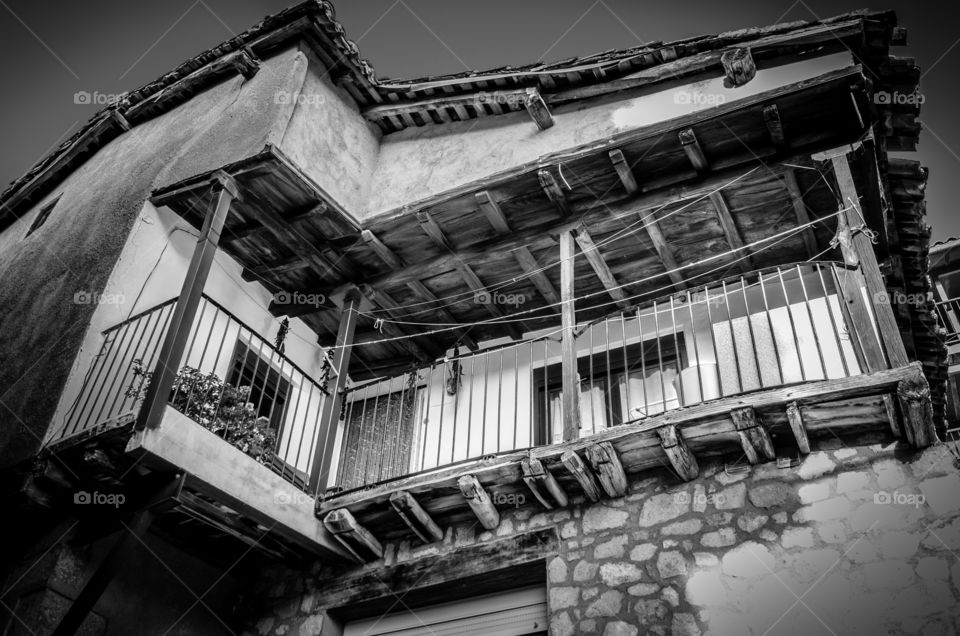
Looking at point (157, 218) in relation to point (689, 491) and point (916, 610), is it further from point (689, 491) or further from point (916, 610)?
point (916, 610)

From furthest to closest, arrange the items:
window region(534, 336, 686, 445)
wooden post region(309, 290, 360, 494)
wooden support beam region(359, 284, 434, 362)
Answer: wooden support beam region(359, 284, 434, 362) < window region(534, 336, 686, 445) < wooden post region(309, 290, 360, 494)

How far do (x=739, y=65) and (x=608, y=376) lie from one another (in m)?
3.19

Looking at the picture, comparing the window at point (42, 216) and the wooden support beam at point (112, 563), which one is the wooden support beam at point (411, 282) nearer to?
the wooden support beam at point (112, 563)

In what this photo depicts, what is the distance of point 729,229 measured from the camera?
25.9 ft

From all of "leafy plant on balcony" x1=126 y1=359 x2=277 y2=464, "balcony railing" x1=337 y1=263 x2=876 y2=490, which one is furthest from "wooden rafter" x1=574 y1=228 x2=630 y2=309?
"leafy plant on balcony" x1=126 y1=359 x2=277 y2=464

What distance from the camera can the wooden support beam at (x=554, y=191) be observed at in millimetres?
7586

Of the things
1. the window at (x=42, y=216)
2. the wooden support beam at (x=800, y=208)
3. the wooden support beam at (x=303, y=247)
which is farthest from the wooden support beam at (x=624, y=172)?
the window at (x=42, y=216)

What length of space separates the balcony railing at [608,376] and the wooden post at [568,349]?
45 cm

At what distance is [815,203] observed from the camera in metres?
7.59

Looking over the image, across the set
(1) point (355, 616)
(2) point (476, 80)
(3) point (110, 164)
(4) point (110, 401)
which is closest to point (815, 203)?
(2) point (476, 80)

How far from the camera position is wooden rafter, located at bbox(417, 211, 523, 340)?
8117mm

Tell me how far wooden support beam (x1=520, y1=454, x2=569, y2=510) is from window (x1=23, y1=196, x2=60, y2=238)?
835 centimetres

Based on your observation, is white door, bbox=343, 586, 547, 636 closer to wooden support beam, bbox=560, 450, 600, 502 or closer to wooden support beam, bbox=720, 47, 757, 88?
wooden support beam, bbox=560, 450, 600, 502

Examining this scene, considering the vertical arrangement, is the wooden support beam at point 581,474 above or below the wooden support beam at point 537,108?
below
